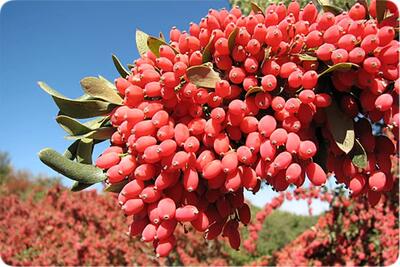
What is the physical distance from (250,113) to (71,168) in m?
0.44

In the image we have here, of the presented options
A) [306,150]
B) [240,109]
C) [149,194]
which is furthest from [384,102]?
[149,194]

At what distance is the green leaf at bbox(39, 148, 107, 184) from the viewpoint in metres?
0.93

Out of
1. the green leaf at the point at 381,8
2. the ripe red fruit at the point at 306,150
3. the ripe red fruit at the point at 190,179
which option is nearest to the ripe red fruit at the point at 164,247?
the ripe red fruit at the point at 190,179

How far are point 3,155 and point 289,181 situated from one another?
82.6 ft

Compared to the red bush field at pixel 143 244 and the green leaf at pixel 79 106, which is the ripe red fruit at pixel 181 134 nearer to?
the green leaf at pixel 79 106

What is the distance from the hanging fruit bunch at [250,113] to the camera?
0.84 meters

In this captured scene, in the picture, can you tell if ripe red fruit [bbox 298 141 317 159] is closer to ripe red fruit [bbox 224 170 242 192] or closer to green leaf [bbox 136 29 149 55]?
ripe red fruit [bbox 224 170 242 192]

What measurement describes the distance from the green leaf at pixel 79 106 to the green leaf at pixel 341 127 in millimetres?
518

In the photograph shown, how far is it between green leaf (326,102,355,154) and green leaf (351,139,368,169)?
4 cm

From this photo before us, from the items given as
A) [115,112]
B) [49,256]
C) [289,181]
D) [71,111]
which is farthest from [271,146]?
[49,256]

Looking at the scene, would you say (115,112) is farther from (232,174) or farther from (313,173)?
(313,173)

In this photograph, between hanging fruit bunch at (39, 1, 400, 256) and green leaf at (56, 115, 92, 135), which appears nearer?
hanging fruit bunch at (39, 1, 400, 256)

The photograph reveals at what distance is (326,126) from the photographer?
0.91 metres

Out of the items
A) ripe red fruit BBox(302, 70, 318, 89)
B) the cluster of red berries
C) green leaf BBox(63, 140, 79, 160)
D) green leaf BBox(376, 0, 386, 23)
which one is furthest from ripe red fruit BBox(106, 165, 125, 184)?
green leaf BBox(376, 0, 386, 23)
